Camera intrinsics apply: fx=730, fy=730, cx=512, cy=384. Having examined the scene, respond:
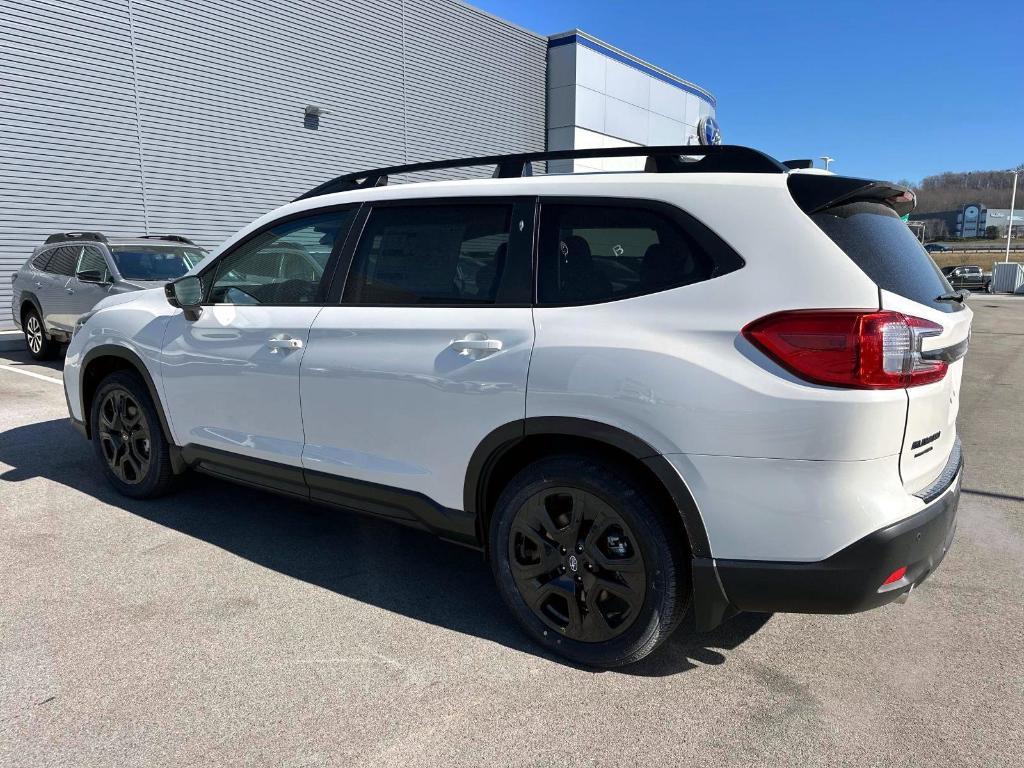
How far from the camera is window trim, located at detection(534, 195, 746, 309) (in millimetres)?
2359

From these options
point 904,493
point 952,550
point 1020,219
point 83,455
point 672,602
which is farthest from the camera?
point 1020,219

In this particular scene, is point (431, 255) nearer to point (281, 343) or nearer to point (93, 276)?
point (281, 343)

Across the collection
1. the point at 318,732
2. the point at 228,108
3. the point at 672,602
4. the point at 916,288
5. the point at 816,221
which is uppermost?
the point at 228,108

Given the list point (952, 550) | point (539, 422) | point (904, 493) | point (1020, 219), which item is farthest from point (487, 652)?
point (1020, 219)

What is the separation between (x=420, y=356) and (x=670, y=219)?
3.60 feet

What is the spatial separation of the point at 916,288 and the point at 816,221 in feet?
1.39

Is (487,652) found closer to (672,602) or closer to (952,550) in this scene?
(672,602)

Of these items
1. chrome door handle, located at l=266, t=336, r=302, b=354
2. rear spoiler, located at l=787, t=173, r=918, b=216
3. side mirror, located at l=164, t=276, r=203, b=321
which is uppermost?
rear spoiler, located at l=787, t=173, r=918, b=216

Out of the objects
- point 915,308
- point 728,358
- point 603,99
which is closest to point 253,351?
point 728,358

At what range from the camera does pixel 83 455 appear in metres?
5.38

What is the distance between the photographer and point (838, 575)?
2242 millimetres

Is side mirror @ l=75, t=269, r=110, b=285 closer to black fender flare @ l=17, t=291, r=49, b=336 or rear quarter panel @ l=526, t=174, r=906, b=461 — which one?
black fender flare @ l=17, t=291, r=49, b=336

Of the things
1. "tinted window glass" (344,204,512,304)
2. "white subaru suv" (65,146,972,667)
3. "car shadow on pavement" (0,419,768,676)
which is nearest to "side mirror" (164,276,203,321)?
"white subaru suv" (65,146,972,667)

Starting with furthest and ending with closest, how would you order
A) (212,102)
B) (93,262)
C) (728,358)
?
(212,102) < (93,262) < (728,358)
